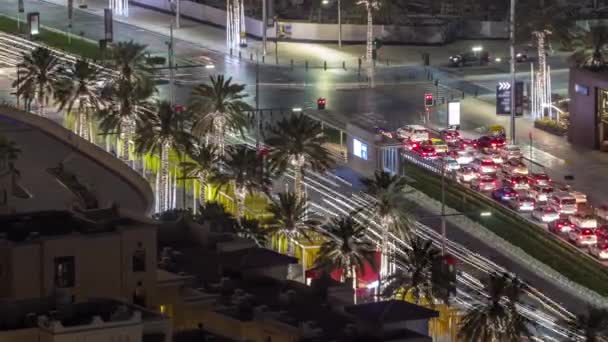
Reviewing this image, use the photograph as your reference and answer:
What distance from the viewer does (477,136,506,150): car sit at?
13812 cm

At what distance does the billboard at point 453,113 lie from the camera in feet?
466

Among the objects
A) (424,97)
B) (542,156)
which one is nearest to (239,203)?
(542,156)

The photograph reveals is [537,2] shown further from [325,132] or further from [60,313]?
[60,313]

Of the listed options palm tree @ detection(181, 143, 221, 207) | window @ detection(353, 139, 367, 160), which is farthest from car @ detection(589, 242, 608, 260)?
palm tree @ detection(181, 143, 221, 207)

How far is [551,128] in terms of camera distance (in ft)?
477

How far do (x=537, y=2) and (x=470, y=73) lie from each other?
7.23 meters

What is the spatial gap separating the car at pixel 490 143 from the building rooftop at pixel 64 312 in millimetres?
73789

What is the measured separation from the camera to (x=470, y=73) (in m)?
160

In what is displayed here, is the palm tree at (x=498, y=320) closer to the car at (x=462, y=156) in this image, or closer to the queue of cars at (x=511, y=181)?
the queue of cars at (x=511, y=181)

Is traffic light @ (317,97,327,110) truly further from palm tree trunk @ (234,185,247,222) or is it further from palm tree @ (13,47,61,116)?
palm tree trunk @ (234,185,247,222)

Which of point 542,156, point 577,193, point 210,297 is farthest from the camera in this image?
point 542,156

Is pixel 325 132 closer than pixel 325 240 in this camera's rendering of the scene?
No

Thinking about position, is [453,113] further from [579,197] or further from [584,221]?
[584,221]

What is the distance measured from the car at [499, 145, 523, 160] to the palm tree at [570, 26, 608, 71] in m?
9.96
